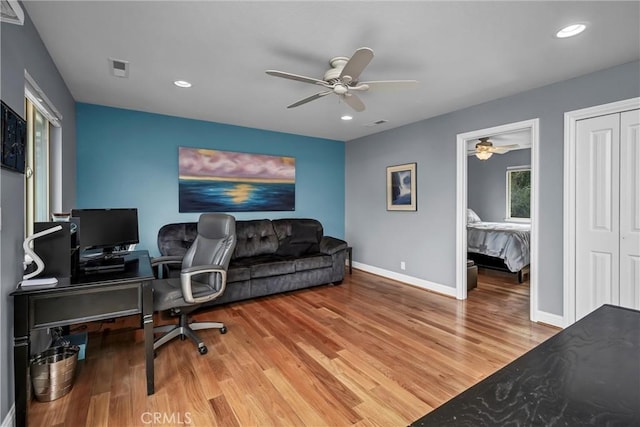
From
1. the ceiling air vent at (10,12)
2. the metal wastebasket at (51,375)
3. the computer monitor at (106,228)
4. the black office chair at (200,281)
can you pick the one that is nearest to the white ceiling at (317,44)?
the ceiling air vent at (10,12)

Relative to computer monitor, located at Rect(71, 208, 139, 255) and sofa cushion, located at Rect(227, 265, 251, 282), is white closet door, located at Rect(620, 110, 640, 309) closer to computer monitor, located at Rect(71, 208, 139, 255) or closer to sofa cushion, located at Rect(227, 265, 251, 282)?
sofa cushion, located at Rect(227, 265, 251, 282)

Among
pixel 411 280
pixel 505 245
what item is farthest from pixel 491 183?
pixel 411 280

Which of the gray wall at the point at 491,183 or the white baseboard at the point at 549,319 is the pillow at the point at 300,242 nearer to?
the white baseboard at the point at 549,319

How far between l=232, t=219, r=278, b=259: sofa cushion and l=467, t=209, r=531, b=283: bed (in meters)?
3.33

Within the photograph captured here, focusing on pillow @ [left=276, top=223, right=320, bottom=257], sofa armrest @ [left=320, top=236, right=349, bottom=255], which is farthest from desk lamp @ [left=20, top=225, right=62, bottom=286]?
sofa armrest @ [left=320, top=236, right=349, bottom=255]

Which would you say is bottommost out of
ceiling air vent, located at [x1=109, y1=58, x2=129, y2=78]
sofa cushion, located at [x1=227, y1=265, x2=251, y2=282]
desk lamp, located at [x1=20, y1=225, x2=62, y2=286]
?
sofa cushion, located at [x1=227, y1=265, x2=251, y2=282]

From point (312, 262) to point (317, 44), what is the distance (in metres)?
2.82

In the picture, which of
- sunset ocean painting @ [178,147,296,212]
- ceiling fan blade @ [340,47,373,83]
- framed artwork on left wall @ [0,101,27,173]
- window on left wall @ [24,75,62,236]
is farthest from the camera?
sunset ocean painting @ [178,147,296,212]

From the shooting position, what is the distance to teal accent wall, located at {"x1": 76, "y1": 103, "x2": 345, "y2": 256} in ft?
12.1

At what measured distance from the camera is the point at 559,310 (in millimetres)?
3041

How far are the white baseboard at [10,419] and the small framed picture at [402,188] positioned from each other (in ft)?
14.3

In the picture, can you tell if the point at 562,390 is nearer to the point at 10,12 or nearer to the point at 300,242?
the point at 10,12

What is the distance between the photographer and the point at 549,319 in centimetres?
310

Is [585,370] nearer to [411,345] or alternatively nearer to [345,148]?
[411,345]
